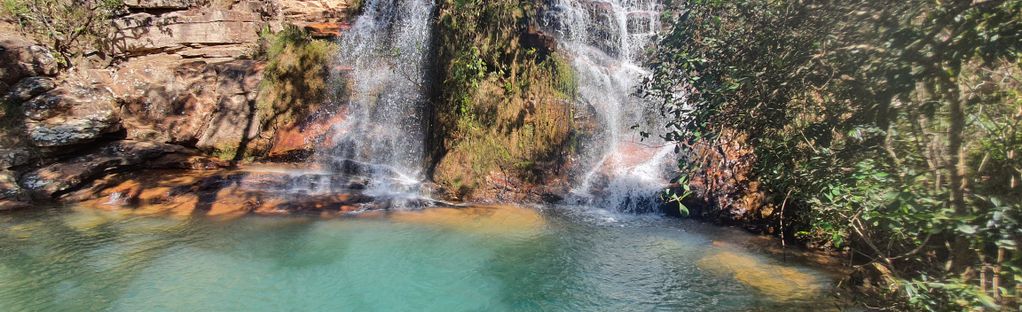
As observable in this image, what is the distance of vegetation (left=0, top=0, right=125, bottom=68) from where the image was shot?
32.9ft

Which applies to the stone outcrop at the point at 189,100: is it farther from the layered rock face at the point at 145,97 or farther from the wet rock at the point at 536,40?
the wet rock at the point at 536,40

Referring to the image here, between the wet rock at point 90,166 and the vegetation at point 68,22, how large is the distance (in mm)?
2749

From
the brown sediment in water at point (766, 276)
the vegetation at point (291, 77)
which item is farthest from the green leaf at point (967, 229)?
the vegetation at point (291, 77)

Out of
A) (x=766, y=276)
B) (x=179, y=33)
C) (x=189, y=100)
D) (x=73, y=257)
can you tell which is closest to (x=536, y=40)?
(x=766, y=276)

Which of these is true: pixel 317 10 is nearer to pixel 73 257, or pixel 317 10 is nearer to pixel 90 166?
pixel 90 166

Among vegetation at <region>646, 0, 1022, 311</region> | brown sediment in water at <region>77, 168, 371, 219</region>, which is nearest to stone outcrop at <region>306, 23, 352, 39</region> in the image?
brown sediment in water at <region>77, 168, 371, 219</region>

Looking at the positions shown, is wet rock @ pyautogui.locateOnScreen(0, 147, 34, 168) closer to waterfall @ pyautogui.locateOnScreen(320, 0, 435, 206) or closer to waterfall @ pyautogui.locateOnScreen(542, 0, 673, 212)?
waterfall @ pyautogui.locateOnScreen(320, 0, 435, 206)

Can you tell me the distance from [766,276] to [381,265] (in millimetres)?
4272

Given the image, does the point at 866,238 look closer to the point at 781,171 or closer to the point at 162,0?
the point at 781,171

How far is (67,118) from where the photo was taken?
8.85 meters

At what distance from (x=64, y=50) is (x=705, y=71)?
12109mm

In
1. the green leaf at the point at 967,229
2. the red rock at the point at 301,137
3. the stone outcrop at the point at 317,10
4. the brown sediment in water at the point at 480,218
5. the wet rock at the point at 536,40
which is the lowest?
the brown sediment in water at the point at 480,218

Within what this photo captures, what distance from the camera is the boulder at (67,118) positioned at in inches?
337

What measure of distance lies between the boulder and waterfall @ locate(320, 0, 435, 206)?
3.64 meters
